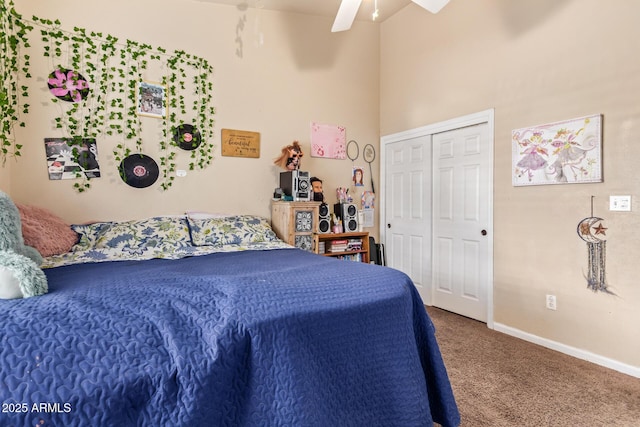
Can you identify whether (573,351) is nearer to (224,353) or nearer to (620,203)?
(620,203)

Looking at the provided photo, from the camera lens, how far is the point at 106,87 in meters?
2.78

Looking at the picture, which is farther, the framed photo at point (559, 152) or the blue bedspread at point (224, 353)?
the framed photo at point (559, 152)

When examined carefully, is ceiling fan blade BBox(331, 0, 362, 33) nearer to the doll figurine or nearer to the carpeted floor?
the doll figurine

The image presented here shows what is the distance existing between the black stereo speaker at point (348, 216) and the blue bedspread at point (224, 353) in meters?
1.94

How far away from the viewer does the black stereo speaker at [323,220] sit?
11.2ft

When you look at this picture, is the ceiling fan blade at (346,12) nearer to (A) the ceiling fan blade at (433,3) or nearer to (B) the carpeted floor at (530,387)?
(A) the ceiling fan blade at (433,3)

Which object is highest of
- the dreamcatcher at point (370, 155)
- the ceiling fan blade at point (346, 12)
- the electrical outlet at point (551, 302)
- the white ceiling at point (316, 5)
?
the white ceiling at point (316, 5)

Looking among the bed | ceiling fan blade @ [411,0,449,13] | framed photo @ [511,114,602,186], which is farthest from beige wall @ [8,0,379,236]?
framed photo @ [511,114,602,186]

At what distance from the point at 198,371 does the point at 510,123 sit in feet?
9.40

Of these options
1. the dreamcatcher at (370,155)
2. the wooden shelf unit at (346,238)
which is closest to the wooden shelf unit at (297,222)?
the wooden shelf unit at (346,238)

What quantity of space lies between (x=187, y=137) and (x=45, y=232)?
1.28 metres

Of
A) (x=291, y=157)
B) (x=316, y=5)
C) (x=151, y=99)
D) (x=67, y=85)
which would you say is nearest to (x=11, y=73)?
(x=67, y=85)

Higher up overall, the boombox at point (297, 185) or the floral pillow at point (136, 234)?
the boombox at point (297, 185)

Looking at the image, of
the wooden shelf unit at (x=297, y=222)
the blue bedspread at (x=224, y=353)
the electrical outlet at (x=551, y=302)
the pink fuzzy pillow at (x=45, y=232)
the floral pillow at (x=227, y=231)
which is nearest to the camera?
the blue bedspread at (x=224, y=353)
